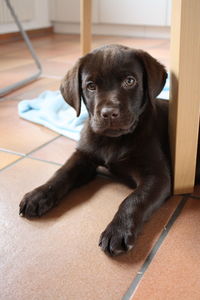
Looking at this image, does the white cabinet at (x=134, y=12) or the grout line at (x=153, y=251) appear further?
the white cabinet at (x=134, y=12)

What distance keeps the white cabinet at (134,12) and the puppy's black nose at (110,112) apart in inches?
161

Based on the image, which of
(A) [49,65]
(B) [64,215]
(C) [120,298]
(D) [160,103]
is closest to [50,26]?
(A) [49,65]

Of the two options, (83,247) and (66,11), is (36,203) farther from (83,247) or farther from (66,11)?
(66,11)

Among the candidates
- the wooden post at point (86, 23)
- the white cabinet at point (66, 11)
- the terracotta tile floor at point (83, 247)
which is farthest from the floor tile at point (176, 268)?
the white cabinet at point (66, 11)

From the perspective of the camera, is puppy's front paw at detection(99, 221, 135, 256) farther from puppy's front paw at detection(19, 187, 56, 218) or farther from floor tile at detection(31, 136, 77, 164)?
floor tile at detection(31, 136, 77, 164)

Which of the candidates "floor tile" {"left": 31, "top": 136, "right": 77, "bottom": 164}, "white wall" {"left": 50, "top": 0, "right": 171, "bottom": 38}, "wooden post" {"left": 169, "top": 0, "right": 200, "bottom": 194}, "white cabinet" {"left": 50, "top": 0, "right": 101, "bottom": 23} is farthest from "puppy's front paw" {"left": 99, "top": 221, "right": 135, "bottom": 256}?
"white cabinet" {"left": 50, "top": 0, "right": 101, "bottom": 23}

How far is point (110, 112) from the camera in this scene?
1.18 meters

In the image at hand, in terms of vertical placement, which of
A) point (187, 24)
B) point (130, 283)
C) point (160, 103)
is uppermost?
point (187, 24)

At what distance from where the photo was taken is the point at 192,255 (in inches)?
40.4

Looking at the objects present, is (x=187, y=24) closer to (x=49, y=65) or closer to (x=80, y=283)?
(x=80, y=283)

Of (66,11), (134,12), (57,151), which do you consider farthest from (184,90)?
(66,11)

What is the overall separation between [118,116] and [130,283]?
0.51 meters

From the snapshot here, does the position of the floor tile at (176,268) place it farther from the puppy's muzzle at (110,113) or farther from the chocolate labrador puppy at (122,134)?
the puppy's muzzle at (110,113)

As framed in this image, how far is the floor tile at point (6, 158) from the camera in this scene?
159 centimetres
